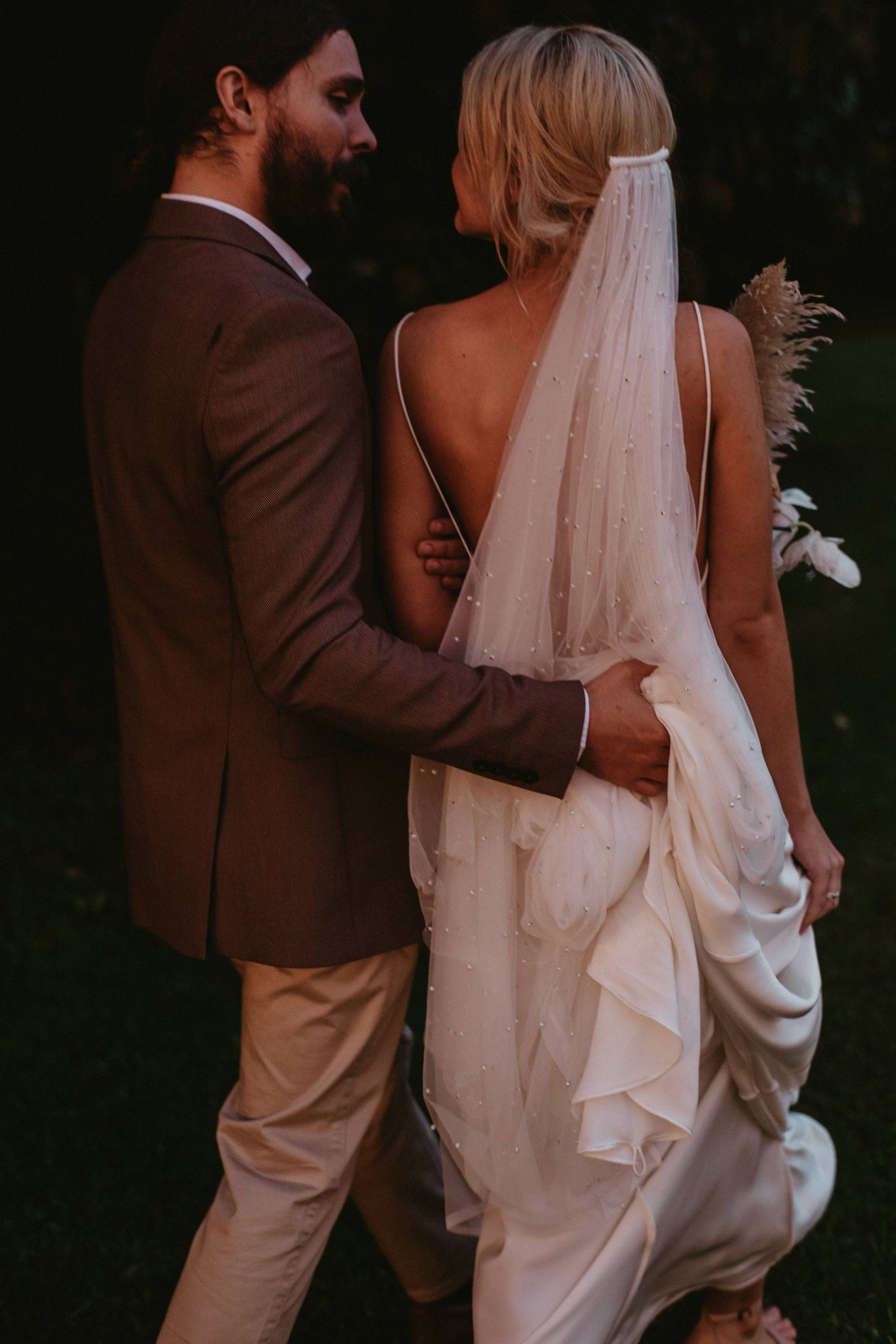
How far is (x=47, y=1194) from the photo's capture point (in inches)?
120

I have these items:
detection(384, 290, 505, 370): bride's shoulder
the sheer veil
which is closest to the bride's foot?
the sheer veil

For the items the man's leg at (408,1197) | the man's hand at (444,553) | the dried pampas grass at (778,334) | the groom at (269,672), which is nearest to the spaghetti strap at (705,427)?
the dried pampas grass at (778,334)

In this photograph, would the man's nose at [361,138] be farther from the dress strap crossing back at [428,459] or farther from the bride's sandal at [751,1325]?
the bride's sandal at [751,1325]

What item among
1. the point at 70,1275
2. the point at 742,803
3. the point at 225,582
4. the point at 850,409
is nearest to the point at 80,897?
the point at 70,1275

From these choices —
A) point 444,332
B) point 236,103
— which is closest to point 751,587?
point 444,332

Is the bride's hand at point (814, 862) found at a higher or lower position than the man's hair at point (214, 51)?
lower

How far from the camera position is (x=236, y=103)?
1935mm

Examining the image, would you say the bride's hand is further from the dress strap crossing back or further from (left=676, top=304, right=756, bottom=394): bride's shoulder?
(left=676, top=304, right=756, bottom=394): bride's shoulder

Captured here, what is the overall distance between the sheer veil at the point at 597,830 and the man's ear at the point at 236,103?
60 cm

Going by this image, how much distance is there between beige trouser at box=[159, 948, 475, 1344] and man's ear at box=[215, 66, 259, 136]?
1371 millimetres

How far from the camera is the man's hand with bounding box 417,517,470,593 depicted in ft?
6.65

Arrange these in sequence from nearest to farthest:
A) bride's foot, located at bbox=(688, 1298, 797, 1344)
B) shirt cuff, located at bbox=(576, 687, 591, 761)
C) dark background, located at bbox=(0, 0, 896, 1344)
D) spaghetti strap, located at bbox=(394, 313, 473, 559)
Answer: shirt cuff, located at bbox=(576, 687, 591, 761)
spaghetti strap, located at bbox=(394, 313, 473, 559)
bride's foot, located at bbox=(688, 1298, 797, 1344)
dark background, located at bbox=(0, 0, 896, 1344)

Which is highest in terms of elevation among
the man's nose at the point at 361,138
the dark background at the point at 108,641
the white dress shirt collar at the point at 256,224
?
the man's nose at the point at 361,138

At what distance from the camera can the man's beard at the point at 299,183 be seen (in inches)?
77.1
